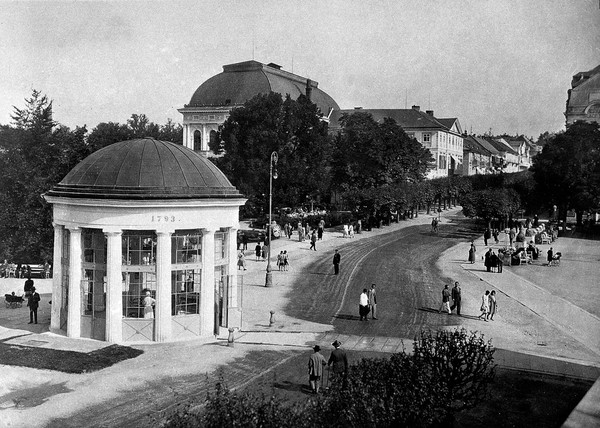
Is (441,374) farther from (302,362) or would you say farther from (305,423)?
(302,362)

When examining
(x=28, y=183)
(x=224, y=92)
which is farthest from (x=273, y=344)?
(x=224, y=92)

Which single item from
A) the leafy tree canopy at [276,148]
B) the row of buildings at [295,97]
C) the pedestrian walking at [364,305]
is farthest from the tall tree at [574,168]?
the pedestrian walking at [364,305]

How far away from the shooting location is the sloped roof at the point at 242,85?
327 feet

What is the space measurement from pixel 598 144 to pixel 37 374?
207 feet

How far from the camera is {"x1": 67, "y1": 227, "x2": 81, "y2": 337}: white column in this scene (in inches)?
941

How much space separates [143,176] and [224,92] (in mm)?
80655

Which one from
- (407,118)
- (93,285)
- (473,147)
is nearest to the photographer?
(93,285)

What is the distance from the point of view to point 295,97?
105 meters

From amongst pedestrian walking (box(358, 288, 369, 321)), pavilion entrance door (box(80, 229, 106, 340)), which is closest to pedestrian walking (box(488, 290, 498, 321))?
pedestrian walking (box(358, 288, 369, 321))

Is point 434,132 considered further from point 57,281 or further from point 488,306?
point 57,281

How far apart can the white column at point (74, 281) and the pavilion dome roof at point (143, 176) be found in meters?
1.59

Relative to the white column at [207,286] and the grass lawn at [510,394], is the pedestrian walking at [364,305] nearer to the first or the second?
the grass lawn at [510,394]

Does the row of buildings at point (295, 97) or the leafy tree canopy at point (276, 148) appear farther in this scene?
the row of buildings at point (295, 97)

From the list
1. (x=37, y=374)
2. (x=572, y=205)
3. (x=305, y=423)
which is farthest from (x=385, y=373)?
(x=572, y=205)
